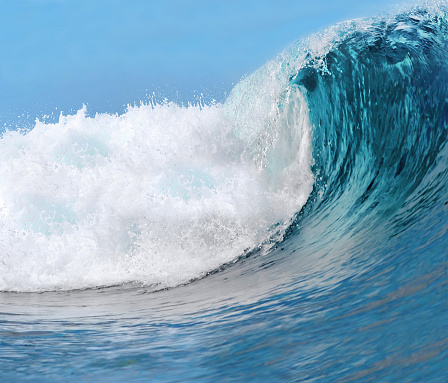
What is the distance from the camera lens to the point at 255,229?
5.90m

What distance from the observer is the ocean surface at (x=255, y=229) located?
248 cm

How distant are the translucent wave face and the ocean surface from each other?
0.03m

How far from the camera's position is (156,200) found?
6402mm

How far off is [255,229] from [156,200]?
52.9 inches

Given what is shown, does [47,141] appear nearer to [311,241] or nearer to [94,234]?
[94,234]

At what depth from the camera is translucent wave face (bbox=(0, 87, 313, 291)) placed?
573 cm

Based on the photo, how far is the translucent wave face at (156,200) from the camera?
573cm

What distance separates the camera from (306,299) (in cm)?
329

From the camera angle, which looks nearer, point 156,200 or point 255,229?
point 255,229

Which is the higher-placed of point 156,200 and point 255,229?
point 156,200

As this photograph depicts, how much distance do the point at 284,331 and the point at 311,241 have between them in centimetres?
266

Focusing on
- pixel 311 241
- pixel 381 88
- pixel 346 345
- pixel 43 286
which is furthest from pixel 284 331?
pixel 381 88

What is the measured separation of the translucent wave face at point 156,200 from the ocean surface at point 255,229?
27 millimetres

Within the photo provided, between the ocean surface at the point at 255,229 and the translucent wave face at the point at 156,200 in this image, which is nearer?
the ocean surface at the point at 255,229
